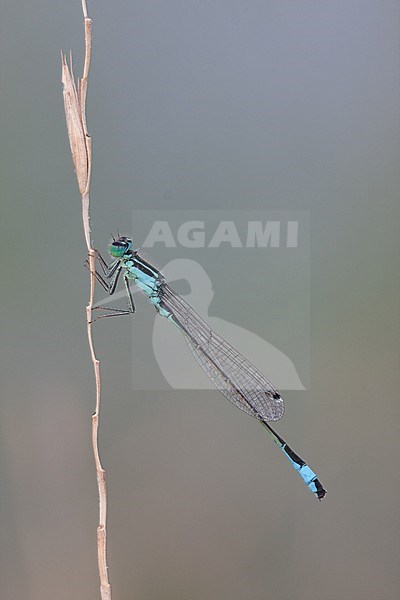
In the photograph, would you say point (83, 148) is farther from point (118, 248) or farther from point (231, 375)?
point (231, 375)

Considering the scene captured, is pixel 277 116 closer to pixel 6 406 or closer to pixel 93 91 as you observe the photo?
pixel 93 91

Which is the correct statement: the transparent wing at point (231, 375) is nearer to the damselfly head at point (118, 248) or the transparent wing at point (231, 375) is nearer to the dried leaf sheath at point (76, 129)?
the damselfly head at point (118, 248)

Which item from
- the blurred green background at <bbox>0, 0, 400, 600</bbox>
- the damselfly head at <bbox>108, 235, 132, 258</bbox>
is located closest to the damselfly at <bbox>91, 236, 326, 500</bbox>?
the damselfly head at <bbox>108, 235, 132, 258</bbox>

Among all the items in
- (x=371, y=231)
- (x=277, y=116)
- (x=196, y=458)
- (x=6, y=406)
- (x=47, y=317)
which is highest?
(x=277, y=116)

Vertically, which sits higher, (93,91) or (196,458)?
(93,91)

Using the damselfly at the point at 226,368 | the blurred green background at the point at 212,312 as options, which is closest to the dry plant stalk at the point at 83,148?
the damselfly at the point at 226,368

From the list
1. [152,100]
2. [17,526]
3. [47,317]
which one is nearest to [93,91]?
[152,100]

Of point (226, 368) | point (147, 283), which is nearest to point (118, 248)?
point (147, 283)
